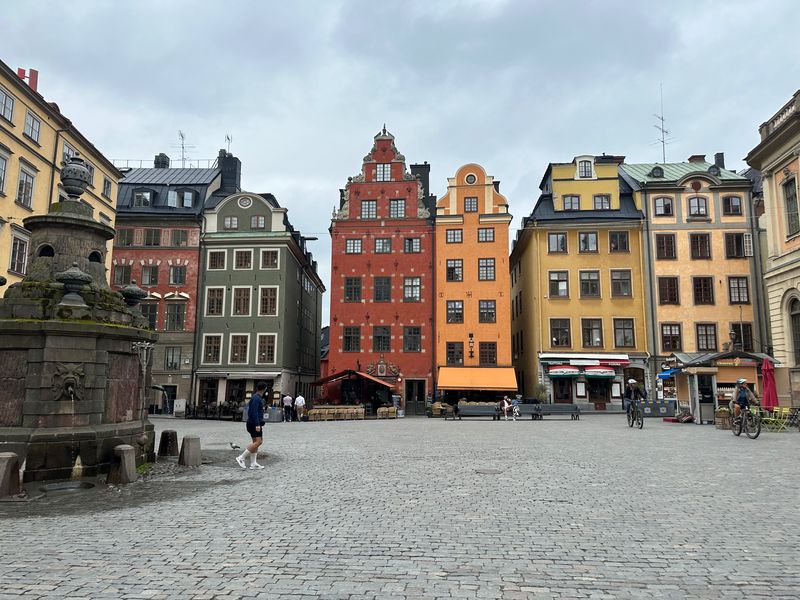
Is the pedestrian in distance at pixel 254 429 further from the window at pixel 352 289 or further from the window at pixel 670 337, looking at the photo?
the window at pixel 670 337

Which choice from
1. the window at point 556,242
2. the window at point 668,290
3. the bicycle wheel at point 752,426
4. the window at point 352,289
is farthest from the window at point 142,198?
the bicycle wheel at point 752,426

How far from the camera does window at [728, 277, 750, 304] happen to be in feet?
133

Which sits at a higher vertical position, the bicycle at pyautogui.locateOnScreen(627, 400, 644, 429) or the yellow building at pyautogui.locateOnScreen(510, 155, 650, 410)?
the yellow building at pyautogui.locateOnScreen(510, 155, 650, 410)

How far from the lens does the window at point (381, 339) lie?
41.9m

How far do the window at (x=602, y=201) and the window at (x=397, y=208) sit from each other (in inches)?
540

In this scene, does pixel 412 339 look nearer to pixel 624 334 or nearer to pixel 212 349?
pixel 212 349

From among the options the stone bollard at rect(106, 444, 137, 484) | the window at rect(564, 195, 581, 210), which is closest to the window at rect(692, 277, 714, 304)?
the window at rect(564, 195, 581, 210)

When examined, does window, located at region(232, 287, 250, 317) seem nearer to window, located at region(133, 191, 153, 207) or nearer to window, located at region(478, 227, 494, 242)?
window, located at region(133, 191, 153, 207)

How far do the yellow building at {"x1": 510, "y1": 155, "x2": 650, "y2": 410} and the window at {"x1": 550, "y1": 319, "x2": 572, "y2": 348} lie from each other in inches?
2.7

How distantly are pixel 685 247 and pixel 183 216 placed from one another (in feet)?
116

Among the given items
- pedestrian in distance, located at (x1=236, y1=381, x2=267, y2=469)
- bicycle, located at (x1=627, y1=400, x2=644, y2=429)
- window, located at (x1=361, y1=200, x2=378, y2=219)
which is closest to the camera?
pedestrian in distance, located at (x1=236, y1=381, x2=267, y2=469)

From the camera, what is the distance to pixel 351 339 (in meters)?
42.1

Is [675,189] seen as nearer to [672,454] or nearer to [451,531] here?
[672,454]

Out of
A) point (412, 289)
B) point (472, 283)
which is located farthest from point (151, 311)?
point (472, 283)
